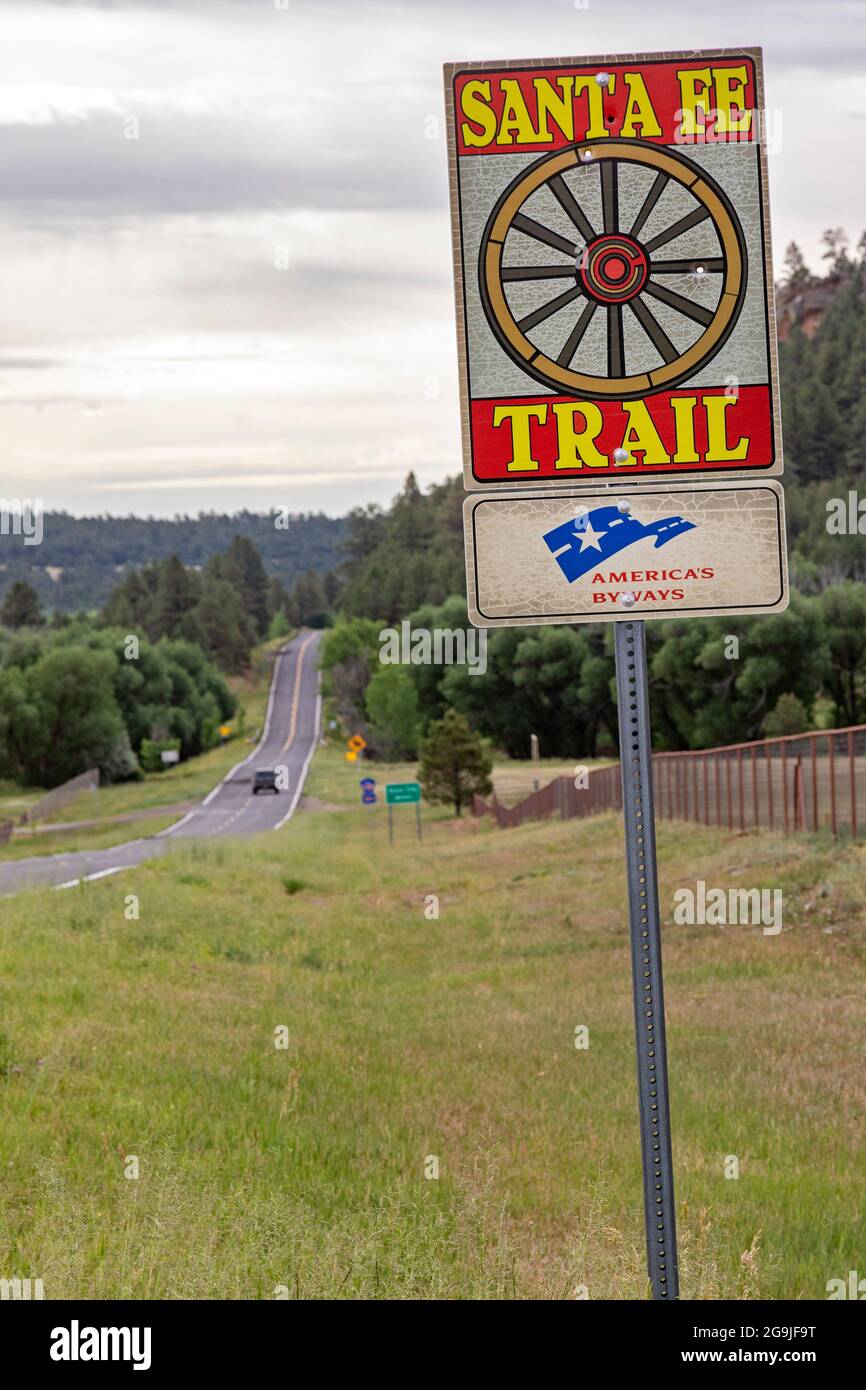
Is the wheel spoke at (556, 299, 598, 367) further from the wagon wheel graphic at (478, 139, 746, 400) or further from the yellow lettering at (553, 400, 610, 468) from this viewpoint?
the yellow lettering at (553, 400, 610, 468)

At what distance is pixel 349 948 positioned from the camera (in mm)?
23141

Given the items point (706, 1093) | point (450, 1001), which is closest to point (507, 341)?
point (706, 1093)

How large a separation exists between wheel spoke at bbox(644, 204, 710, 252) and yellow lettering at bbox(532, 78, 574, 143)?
46cm

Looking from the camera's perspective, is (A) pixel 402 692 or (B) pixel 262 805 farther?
(A) pixel 402 692

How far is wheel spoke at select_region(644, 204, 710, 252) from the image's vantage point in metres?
5.30

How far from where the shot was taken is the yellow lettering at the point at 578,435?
17.4 ft

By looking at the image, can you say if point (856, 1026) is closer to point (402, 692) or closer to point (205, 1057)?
point (205, 1057)

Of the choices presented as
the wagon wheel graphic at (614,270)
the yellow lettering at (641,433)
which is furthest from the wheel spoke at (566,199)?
the yellow lettering at (641,433)

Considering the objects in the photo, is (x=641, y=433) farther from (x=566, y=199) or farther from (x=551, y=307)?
(x=566, y=199)

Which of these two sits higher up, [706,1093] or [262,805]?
[706,1093]

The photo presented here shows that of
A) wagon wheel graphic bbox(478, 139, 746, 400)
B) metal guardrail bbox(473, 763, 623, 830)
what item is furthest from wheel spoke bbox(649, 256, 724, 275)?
metal guardrail bbox(473, 763, 623, 830)

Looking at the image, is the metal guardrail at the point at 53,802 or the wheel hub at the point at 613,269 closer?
the wheel hub at the point at 613,269

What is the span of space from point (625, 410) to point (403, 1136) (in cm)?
652

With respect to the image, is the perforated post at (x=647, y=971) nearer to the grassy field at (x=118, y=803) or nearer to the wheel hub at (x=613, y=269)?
the wheel hub at (x=613, y=269)
